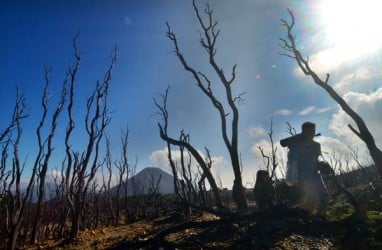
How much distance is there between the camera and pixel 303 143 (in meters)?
9.63

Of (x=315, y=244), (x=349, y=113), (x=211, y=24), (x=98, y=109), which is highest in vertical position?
(x=211, y=24)

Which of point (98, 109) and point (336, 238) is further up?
point (98, 109)

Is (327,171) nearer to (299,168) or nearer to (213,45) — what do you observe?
(299,168)

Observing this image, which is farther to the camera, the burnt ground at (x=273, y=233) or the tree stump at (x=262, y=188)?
the tree stump at (x=262, y=188)

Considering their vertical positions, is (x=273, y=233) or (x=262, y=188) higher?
(x=262, y=188)

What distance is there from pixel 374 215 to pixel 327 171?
2.04 metres

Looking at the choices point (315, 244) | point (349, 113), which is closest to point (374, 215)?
point (315, 244)

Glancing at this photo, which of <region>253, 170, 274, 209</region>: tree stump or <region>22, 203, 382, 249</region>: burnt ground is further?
<region>253, 170, 274, 209</region>: tree stump

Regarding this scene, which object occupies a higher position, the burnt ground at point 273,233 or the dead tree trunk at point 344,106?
the dead tree trunk at point 344,106

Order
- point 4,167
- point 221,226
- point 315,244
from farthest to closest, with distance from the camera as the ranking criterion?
point 4,167, point 221,226, point 315,244

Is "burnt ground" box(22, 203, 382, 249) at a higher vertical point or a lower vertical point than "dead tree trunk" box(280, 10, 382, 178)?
lower

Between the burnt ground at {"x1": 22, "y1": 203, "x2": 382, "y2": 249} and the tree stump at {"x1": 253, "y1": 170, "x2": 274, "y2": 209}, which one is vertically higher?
the tree stump at {"x1": 253, "y1": 170, "x2": 274, "y2": 209}

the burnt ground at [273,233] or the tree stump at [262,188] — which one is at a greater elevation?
the tree stump at [262,188]

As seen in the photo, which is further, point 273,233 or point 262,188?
point 262,188
